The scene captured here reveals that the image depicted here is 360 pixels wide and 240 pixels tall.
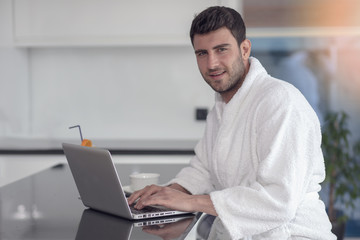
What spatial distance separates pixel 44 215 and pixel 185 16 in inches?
98.7

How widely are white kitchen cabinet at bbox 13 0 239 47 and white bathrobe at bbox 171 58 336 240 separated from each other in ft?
6.83

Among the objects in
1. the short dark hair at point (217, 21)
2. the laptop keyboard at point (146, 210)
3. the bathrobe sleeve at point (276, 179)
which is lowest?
the laptop keyboard at point (146, 210)

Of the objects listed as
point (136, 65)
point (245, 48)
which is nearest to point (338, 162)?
point (136, 65)

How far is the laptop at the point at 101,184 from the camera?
1459mm

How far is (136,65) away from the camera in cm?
420

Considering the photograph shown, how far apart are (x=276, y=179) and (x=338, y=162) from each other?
238 centimetres

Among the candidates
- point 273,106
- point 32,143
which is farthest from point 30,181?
point 32,143

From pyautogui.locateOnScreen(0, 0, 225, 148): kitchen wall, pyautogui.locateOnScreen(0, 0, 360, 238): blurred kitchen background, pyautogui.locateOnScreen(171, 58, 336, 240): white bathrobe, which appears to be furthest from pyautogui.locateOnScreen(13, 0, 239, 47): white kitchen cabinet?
pyautogui.locateOnScreen(171, 58, 336, 240): white bathrobe

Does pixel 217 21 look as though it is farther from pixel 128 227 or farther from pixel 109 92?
pixel 109 92

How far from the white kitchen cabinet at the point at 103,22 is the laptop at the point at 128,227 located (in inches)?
95.3

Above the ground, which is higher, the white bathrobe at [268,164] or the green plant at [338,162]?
the white bathrobe at [268,164]

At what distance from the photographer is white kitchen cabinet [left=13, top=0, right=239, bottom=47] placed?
3.84 metres

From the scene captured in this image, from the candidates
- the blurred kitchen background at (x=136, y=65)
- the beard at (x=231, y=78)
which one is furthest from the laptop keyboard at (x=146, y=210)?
the blurred kitchen background at (x=136, y=65)

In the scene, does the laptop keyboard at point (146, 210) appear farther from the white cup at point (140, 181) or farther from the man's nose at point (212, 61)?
the man's nose at point (212, 61)
